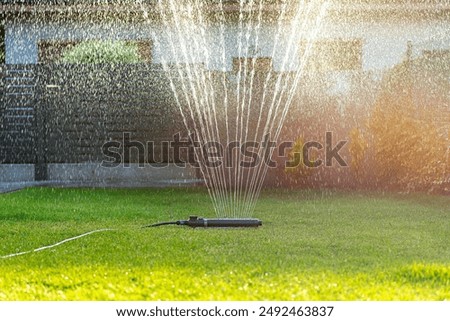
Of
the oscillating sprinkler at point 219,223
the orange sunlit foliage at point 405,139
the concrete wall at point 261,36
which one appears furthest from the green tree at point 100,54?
the oscillating sprinkler at point 219,223

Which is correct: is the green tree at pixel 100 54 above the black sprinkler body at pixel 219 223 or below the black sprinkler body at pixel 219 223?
above

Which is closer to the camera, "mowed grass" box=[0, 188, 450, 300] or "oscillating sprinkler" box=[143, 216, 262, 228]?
"mowed grass" box=[0, 188, 450, 300]

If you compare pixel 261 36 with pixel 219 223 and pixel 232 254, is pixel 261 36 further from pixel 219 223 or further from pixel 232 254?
pixel 232 254

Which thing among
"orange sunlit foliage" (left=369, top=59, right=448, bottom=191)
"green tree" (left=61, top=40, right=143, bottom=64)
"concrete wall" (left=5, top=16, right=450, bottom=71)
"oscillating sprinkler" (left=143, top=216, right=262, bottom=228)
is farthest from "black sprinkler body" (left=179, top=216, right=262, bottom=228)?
"concrete wall" (left=5, top=16, right=450, bottom=71)

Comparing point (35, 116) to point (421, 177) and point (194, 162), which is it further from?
point (421, 177)

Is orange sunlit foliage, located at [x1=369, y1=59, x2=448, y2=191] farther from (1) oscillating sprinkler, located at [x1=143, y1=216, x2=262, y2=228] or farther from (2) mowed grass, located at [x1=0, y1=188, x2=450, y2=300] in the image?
(1) oscillating sprinkler, located at [x1=143, y1=216, x2=262, y2=228]

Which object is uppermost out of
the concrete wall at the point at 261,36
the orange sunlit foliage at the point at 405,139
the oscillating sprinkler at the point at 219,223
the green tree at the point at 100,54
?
the concrete wall at the point at 261,36

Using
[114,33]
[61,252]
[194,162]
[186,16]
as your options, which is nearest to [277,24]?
[186,16]

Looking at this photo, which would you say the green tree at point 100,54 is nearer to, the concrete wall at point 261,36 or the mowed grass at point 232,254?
the concrete wall at point 261,36

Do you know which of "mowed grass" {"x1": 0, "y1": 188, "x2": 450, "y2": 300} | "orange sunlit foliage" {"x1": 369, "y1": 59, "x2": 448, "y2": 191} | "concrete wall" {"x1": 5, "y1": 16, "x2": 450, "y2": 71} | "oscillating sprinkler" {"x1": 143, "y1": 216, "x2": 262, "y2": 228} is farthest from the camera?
"concrete wall" {"x1": 5, "y1": 16, "x2": 450, "y2": 71}

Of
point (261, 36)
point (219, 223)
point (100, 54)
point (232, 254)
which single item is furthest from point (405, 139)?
point (232, 254)

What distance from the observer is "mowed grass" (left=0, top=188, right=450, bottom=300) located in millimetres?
2725

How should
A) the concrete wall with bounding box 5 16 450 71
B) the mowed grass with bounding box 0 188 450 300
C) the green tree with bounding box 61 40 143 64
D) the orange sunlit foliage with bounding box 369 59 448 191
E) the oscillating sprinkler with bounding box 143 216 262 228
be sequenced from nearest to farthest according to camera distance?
1. the mowed grass with bounding box 0 188 450 300
2. the oscillating sprinkler with bounding box 143 216 262 228
3. the orange sunlit foliage with bounding box 369 59 448 191
4. the green tree with bounding box 61 40 143 64
5. the concrete wall with bounding box 5 16 450 71

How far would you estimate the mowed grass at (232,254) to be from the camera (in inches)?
107
